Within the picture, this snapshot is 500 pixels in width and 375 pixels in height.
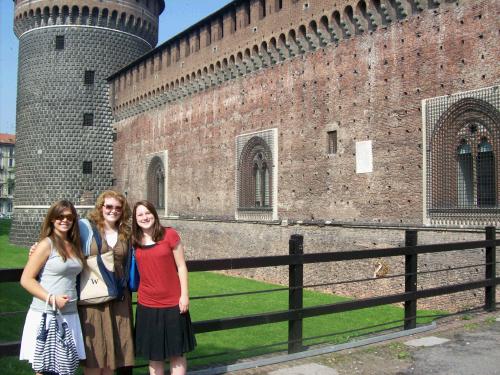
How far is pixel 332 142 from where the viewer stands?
14.5 meters

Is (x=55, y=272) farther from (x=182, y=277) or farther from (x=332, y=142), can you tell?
(x=332, y=142)

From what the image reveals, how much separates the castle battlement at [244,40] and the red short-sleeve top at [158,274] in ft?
33.6

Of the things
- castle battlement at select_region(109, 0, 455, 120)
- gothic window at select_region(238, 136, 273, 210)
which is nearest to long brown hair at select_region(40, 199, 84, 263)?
castle battlement at select_region(109, 0, 455, 120)

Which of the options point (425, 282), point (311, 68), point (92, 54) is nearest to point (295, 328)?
point (425, 282)

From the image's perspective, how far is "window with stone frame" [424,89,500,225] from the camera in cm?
1088

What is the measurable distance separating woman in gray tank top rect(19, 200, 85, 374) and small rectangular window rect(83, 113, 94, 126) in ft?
79.6

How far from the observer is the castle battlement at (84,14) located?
26.0 metres

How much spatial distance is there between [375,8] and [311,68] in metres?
2.51

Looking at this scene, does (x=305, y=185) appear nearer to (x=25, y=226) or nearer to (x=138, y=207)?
(x=138, y=207)

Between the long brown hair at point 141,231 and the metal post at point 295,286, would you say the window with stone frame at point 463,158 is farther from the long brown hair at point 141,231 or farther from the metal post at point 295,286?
the long brown hair at point 141,231

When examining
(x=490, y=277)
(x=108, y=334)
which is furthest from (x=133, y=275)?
(x=490, y=277)

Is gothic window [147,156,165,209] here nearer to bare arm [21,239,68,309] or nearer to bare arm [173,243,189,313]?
bare arm [173,243,189,313]

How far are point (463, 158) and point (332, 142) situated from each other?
12.3ft

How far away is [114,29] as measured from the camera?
1047 inches
